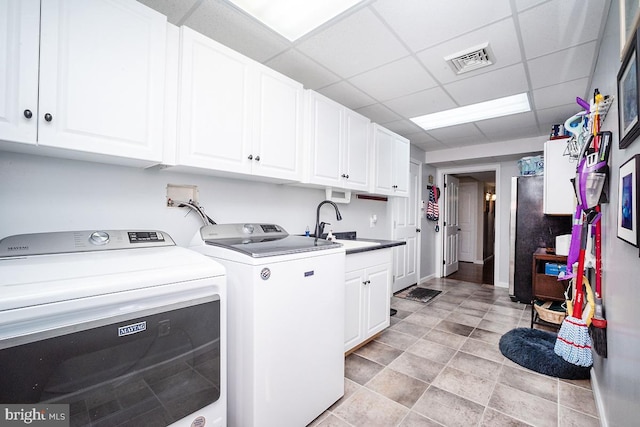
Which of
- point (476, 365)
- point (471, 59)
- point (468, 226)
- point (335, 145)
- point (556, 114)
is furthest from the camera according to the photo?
point (468, 226)

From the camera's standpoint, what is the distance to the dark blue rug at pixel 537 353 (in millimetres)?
2082

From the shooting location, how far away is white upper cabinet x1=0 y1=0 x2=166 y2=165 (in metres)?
1.04

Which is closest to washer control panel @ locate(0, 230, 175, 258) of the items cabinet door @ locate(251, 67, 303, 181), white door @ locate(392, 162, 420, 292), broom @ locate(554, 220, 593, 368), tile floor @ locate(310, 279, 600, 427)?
cabinet door @ locate(251, 67, 303, 181)

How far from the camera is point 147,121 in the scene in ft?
4.46

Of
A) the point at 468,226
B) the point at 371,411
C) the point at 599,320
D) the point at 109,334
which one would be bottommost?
the point at 371,411

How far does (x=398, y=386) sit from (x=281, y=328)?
1137 mm

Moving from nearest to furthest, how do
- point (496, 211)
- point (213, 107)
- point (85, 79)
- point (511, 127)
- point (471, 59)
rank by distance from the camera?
point (85, 79) < point (213, 107) < point (471, 59) < point (511, 127) < point (496, 211)

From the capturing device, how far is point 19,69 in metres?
1.04

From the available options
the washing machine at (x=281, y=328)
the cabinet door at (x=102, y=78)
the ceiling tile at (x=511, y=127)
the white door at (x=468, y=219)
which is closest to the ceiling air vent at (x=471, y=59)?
the ceiling tile at (x=511, y=127)

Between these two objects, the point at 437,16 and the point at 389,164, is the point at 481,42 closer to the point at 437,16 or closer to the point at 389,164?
the point at 437,16

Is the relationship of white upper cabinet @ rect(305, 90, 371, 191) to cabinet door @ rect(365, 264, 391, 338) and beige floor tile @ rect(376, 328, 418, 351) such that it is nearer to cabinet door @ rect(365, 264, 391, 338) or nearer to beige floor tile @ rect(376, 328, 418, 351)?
cabinet door @ rect(365, 264, 391, 338)

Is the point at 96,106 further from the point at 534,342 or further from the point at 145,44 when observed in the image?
the point at 534,342

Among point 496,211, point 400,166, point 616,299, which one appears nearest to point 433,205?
point 496,211

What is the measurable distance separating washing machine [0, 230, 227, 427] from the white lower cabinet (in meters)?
1.21
